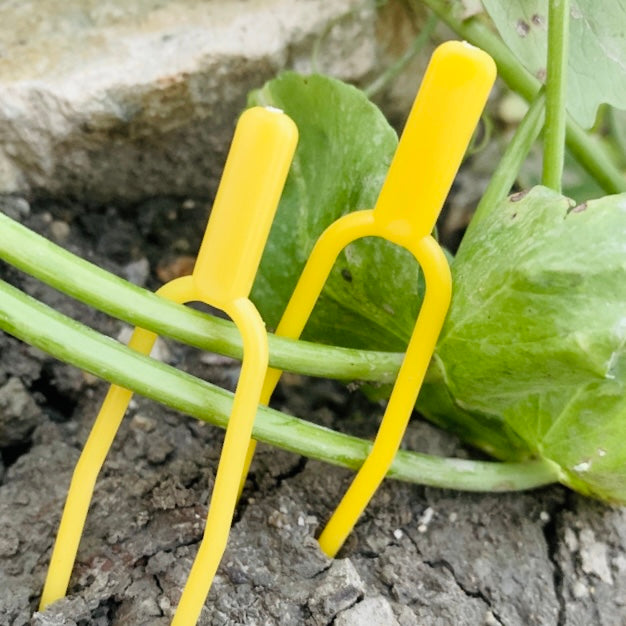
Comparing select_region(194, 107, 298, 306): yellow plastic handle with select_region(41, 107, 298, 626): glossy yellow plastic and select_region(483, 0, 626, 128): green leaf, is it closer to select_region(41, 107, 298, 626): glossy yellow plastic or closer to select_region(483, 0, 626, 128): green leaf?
select_region(41, 107, 298, 626): glossy yellow plastic

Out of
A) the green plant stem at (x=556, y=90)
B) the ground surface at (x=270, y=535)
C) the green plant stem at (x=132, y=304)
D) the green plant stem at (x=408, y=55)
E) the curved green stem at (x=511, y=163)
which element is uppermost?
the green plant stem at (x=556, y=90)

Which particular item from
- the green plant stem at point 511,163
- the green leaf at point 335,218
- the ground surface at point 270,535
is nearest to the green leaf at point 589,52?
the green plant stem at point 511,163

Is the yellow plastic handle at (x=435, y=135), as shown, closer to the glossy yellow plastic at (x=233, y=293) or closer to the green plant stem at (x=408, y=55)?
the glossy yellow plastic at (x=233, y=293)

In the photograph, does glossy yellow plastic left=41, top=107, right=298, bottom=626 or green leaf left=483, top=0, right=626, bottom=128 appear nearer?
glossy yellow plastic left=41, top=107, right=298, bottom=626

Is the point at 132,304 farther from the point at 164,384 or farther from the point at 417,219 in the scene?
the point at 417,219

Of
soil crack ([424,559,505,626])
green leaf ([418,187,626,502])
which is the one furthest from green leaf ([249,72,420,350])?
soil crack ([424,559,505,626])

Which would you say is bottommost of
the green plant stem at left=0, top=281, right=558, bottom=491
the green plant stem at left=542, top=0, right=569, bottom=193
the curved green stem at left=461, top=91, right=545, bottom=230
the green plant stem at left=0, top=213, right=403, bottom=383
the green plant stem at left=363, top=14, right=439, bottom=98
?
the green plant stem at left=0, top=281, right=558, bottom=491
